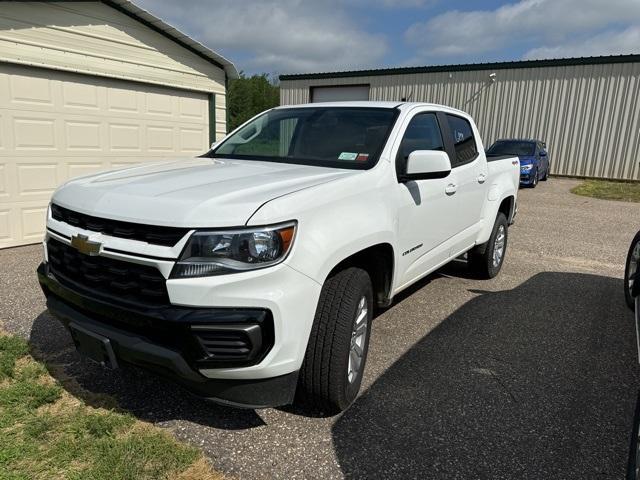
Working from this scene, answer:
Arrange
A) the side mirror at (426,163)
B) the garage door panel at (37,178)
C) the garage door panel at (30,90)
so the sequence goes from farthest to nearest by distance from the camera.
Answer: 1. the garage door panel at (37,178)
2. the garage door panel at (30,90)
3. the side mirror at (426,163)

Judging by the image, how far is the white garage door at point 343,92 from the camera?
22.6m

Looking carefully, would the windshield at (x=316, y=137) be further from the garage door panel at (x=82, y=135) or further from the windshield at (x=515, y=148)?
the windshield at (x=515, y=148)

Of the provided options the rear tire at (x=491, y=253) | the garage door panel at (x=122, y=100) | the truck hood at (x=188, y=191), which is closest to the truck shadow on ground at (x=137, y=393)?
the truck hood at (x=188, y=191)

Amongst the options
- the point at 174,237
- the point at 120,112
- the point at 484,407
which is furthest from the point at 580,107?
the point at 174,237

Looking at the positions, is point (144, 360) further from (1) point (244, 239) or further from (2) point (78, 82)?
(2) point (78, 82)

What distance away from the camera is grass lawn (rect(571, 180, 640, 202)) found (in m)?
14.6

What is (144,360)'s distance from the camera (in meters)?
2.23

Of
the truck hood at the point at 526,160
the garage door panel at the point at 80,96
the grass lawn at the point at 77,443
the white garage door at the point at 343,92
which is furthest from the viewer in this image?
the white garage door at the point at 343,92

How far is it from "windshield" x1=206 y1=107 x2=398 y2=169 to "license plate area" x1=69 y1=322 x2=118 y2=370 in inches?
66.6

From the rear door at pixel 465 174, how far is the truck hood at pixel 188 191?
1587 millimetres

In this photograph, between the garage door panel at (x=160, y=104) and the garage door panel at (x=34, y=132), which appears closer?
the garage door panel at (x=34, y=132)

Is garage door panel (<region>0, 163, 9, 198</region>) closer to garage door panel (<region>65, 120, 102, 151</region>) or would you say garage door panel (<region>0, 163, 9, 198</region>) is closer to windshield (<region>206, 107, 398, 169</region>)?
garage door panel (<region>65, 120, 102, 151</region>)

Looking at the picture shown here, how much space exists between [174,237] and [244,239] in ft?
1.01

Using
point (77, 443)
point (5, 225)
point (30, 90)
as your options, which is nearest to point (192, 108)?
point (30, 90)
